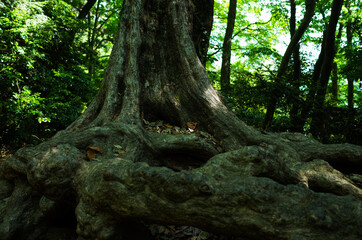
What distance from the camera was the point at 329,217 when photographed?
5.54 ft

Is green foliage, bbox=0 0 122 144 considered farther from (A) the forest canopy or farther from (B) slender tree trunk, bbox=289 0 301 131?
(B) slender tree trunk, bbox=289 0 301 131

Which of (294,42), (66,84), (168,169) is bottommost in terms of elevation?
(168,169)

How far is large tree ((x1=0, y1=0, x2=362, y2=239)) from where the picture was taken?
1.86m

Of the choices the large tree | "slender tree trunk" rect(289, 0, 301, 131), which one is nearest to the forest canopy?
"slender tree trunk" rect(289, 0, 301, 131)

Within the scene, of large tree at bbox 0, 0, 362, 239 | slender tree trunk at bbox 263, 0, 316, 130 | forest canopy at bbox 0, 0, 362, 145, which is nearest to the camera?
large tree at bbox 0, 0, 362, 239

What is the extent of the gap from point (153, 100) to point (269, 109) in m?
4.50

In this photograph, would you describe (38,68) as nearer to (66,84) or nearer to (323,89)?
(66,84)

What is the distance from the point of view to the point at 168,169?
209 centimetres

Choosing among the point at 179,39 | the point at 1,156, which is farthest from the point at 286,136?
the point at 1,156

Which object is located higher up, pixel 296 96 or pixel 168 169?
pixel 296 96

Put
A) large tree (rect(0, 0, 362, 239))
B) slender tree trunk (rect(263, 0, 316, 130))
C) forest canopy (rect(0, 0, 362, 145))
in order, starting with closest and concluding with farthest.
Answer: large tree (rect(0, 0, 362, 239)), forest canopy (rect(0, 0, 362, 145)), slender tree trunk (rect(263, 0, 316, 130))

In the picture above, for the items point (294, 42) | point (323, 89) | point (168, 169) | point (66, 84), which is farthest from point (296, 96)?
point (66, 84)

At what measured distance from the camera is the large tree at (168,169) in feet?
6.12

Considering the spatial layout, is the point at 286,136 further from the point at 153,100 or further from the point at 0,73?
the point at 0,73
